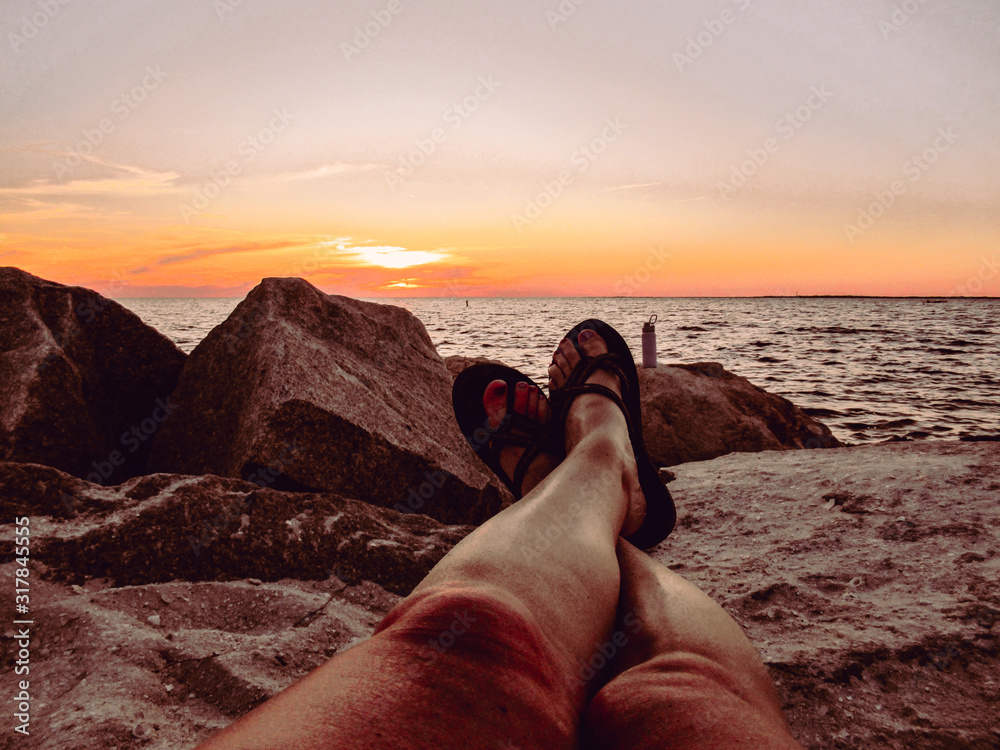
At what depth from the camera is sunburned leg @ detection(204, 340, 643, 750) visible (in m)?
0.66

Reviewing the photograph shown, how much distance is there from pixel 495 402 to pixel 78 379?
1.80 meters

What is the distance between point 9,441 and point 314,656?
161 centimetres

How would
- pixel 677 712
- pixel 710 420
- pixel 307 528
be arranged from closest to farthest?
pixel 677 712, pixel 307 528, pixel 710 420

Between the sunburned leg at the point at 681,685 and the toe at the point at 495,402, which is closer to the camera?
the sunburned leg at the point at 681,685

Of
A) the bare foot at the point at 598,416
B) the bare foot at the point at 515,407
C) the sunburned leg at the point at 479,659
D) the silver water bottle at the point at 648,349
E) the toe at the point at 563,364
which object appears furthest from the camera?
the silver water bottle at the point at 648,349

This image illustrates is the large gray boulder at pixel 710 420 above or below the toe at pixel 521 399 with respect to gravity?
below

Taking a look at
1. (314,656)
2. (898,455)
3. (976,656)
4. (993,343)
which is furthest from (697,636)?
(993,343)

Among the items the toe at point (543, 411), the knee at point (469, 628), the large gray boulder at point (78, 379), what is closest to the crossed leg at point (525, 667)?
the knee at point (469, 628)

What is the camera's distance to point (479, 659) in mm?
780

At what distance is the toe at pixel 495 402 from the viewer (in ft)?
8.70

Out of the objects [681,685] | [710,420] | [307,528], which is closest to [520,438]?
[307,528]

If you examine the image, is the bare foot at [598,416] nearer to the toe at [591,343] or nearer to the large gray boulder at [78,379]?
the toe at [591,343]

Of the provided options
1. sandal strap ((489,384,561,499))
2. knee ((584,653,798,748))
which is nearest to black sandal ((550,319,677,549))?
sandal strap ((489,384,561,499))

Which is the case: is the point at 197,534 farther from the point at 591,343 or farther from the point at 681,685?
the point at 591,343
